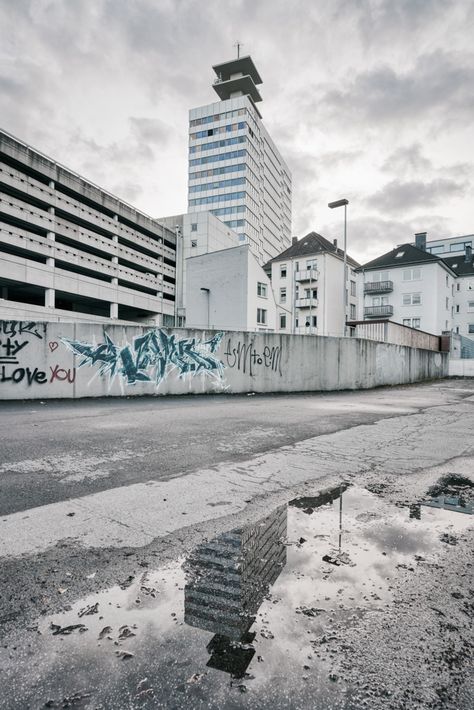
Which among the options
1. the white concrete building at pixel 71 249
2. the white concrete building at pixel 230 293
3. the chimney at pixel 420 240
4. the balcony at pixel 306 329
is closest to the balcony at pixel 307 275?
the balcony at pixel 306 329

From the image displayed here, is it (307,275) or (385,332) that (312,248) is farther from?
(385,332)

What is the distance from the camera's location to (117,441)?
5.92 metres

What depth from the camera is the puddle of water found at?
1401 millimetres

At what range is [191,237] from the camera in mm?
62969

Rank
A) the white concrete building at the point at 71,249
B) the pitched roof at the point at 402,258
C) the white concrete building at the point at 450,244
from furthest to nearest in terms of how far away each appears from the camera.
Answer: the white concrete building at the point at 450,244
the pitched roof at the point at 402,258
the white concrete building at the point at 71,249

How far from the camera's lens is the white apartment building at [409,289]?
4691 cm

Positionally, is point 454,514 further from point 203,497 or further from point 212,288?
point 212,288

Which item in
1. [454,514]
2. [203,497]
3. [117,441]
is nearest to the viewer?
[454,514]

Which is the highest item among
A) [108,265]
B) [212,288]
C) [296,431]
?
[108,265]

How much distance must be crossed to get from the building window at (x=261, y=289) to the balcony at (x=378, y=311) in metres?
17.7

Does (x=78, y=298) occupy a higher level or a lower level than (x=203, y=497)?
higher

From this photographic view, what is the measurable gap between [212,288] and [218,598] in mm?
38480

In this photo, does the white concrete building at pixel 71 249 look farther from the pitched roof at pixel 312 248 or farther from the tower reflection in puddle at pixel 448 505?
the tower reflection in puddle at pixel 448 505

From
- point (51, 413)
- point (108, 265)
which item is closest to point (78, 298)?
point (108, 265)
